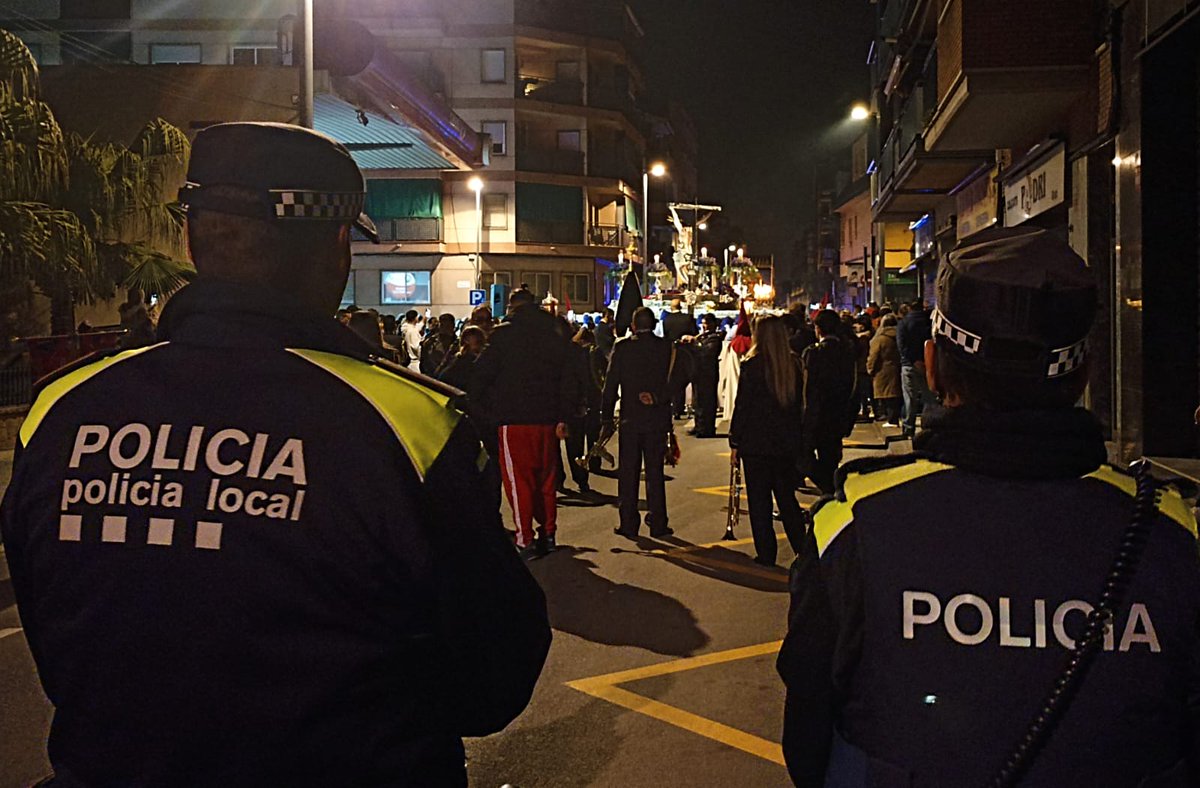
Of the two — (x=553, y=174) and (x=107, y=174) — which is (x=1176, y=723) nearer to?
(x=107, y=174)

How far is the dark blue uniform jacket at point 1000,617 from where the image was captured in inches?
74.5

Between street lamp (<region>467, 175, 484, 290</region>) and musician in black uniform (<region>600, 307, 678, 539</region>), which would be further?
street lamp (<region>467, 175, 484, 290</region>)

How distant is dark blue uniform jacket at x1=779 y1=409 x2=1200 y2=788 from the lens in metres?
1.89

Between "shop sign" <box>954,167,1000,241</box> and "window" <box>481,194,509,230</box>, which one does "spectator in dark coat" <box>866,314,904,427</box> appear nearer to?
"shop sign" <box>954,167,1000,241</box>

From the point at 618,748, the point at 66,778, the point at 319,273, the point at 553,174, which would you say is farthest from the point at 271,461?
the point at 553,174

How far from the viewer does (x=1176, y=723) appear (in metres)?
1.92

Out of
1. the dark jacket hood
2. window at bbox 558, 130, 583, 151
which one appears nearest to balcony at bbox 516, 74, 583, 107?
window at bbox 558, 130, 583, 151

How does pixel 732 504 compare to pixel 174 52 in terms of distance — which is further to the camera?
pixel 174 52

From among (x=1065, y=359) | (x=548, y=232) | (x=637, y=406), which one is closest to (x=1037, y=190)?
(x=637, y=406)

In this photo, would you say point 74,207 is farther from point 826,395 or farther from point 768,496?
point 768,496

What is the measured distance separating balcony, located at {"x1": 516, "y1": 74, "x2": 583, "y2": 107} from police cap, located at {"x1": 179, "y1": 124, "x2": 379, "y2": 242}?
181ft

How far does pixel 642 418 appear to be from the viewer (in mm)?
10531

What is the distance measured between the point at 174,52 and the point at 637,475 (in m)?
40.8

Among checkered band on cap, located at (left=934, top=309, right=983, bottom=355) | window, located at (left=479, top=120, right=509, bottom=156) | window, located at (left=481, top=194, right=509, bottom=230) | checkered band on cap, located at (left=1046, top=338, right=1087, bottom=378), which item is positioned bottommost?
checkered band on cap, located at (left=1046, top=338, right=1087, bottom=378)
